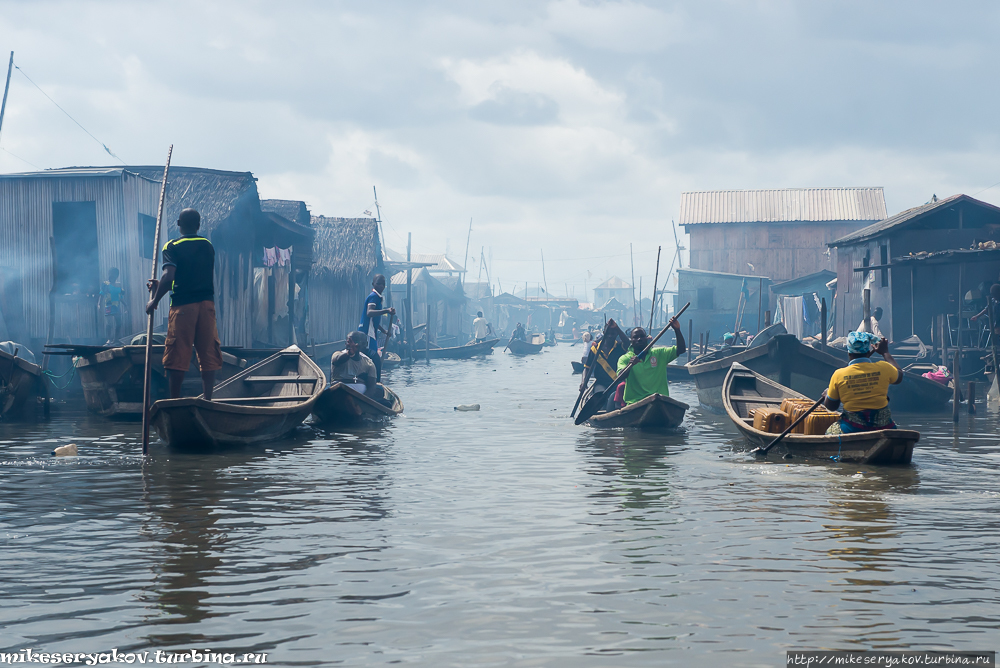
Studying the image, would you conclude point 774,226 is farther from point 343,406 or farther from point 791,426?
point 791,426

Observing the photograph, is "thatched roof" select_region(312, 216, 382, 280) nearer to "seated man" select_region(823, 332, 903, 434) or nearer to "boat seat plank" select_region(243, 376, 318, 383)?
"boat seat plank" select_region(243, 376, 318, 383)

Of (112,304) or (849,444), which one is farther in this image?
(112,304)

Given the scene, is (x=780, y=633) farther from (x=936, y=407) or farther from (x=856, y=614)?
(x=936, y=407)

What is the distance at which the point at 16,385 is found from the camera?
13094 mm

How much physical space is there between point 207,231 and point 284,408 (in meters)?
11.0

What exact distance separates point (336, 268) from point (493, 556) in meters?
24.8

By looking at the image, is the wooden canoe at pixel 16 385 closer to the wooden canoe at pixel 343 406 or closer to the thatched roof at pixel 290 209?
the wooden canoe at pixel 343 406

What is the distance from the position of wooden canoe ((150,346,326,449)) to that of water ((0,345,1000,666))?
0.96 ft

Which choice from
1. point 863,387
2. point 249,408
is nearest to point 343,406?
point 249,408

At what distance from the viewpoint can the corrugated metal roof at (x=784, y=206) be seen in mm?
45500

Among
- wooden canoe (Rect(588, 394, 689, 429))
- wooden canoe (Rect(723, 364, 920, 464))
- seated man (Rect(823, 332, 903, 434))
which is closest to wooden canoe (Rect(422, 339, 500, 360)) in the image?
wooden canoe (Rect(588, 394, 689, 429))

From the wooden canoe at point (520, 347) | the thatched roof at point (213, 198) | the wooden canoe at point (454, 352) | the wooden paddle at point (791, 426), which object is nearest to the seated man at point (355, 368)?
the wooden paddle at point (791, 426)

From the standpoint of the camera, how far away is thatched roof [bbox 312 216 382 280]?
29.4 metres

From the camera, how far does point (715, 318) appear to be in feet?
139
